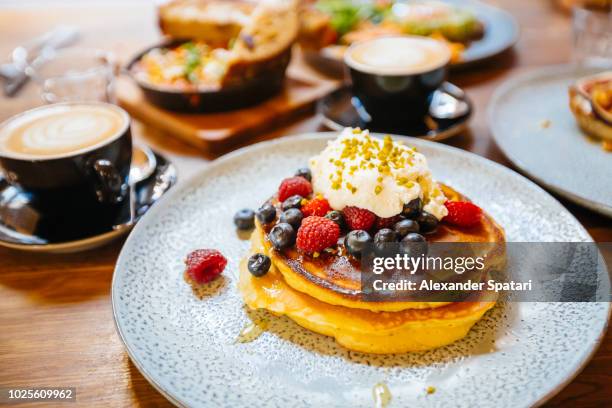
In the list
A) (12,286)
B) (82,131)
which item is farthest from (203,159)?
(12,286)

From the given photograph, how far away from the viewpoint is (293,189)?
4.21ft

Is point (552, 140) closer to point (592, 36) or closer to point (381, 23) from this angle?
point (592, 36)

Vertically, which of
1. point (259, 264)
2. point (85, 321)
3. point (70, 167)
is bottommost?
point (85, 321)

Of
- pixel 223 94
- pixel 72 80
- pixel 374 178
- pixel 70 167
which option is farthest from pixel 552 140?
pixel 72 80

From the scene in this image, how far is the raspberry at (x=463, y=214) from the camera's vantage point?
3.91 feet

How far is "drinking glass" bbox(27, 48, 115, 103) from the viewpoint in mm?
2139

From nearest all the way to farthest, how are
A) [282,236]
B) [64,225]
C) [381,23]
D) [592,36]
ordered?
[282,236] → [64,225] → [592,36] → [381,23]

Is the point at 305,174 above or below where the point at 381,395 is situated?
above

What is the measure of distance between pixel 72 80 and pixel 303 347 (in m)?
1.67

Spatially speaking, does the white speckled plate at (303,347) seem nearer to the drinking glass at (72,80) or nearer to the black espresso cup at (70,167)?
the black espresso cup at (70,167)

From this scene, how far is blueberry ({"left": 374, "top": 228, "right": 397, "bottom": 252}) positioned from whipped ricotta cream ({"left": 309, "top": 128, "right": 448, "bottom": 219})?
0.08 meters

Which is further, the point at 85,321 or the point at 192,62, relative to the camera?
the point at 192,62

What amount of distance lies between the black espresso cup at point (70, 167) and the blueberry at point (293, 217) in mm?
498

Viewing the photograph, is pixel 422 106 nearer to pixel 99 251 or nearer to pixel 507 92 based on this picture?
pixel 507 92
